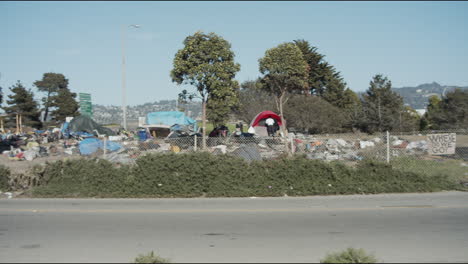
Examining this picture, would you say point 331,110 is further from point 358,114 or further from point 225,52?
point 225,52

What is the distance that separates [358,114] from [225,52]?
2131 cm

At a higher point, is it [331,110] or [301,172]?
[331,110]

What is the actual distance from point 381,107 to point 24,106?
41.7m

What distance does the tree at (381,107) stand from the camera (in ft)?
116

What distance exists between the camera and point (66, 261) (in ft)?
19.2

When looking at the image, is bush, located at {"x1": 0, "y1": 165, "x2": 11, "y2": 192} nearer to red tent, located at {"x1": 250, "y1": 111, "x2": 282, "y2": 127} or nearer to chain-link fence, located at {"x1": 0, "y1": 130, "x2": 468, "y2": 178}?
chain-link fence, located at {"x1": 0, "y1": 130, "x2": 468, "y2": 178}

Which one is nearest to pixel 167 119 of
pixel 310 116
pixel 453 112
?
pixel 310 116

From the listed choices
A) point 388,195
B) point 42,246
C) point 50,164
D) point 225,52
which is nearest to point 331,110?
point 225,52

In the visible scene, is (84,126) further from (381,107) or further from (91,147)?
(381,107)

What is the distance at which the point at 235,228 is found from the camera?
7801 millimetres

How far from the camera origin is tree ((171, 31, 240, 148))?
19.3m

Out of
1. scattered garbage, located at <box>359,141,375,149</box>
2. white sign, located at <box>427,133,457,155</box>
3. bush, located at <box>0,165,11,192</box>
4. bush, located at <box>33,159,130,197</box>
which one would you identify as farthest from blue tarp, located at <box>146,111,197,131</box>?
white sign, located at <box>427,133,457,155</box>

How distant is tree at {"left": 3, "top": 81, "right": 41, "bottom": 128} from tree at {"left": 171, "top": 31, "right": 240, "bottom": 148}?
1452 inches

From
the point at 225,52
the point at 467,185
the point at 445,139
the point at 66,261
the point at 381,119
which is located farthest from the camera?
the point at 381,119
